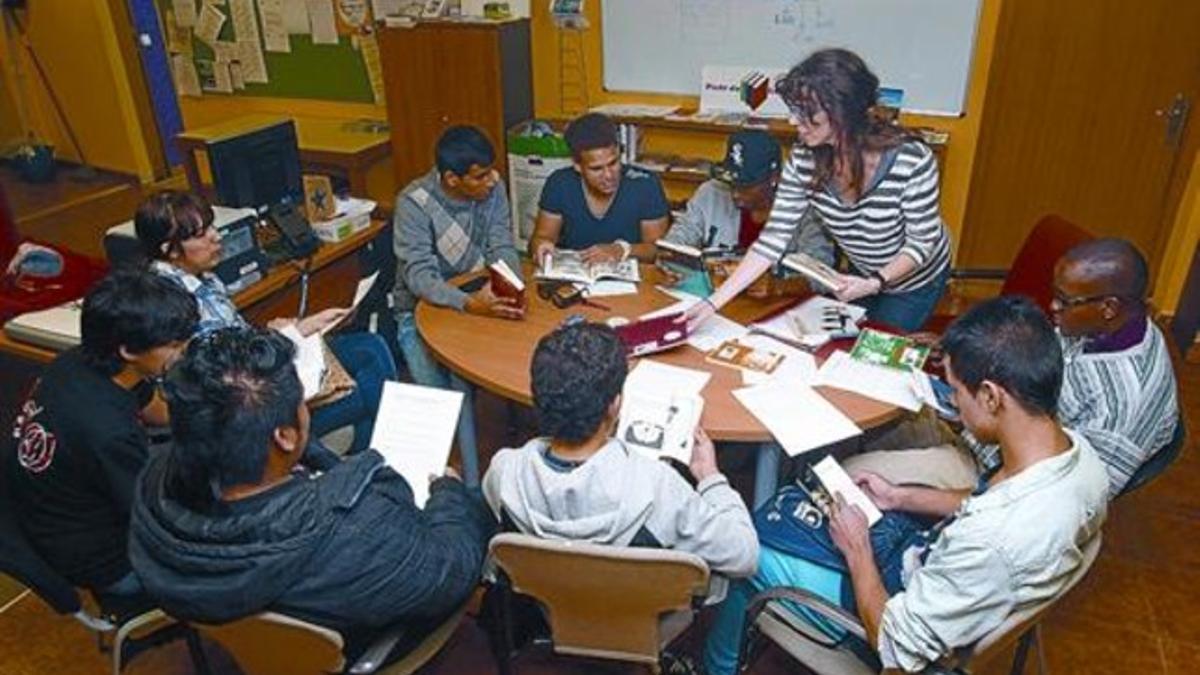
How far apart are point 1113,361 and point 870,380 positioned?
19.8 inches

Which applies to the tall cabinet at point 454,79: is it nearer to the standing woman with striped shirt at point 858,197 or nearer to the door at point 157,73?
the standing woman with striped shirt at point 858,197

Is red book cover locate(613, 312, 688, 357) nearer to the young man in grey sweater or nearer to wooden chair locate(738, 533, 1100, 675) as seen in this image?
the young man in grey sweater

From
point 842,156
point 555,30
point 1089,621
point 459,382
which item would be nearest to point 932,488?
point 1089,621

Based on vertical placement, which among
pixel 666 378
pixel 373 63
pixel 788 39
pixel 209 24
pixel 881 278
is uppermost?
pixel 209 24

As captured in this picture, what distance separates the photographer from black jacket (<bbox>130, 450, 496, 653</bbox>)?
1250mm

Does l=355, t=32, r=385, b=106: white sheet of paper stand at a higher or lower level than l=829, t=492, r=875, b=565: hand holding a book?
higher

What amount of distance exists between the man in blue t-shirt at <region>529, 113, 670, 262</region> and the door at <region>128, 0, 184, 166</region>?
4.32 metres

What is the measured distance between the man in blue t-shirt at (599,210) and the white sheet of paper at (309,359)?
2.74 feet

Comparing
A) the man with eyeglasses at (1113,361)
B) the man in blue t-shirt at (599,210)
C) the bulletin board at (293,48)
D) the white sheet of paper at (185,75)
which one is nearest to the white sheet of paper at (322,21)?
the bulletin board at (293,48)

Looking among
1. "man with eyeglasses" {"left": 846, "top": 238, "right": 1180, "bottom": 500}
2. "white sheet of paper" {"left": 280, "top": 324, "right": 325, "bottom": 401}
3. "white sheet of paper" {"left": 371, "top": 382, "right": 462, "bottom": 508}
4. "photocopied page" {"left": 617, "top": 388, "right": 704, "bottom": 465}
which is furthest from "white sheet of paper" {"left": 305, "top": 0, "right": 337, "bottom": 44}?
"man with eyeglasses" {"left": 846, "top": 238, "right": 1180, "bottom": 500}

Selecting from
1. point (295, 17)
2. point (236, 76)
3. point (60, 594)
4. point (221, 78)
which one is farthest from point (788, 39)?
point (221, 78)

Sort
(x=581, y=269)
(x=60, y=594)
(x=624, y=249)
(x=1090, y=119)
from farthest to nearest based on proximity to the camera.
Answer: (x=1090, y=119) < (x=624, y=249) < (x=581, y=269) < (x=60, y=594)

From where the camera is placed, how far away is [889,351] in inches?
82.2

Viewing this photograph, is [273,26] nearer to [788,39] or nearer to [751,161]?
[788,39]
